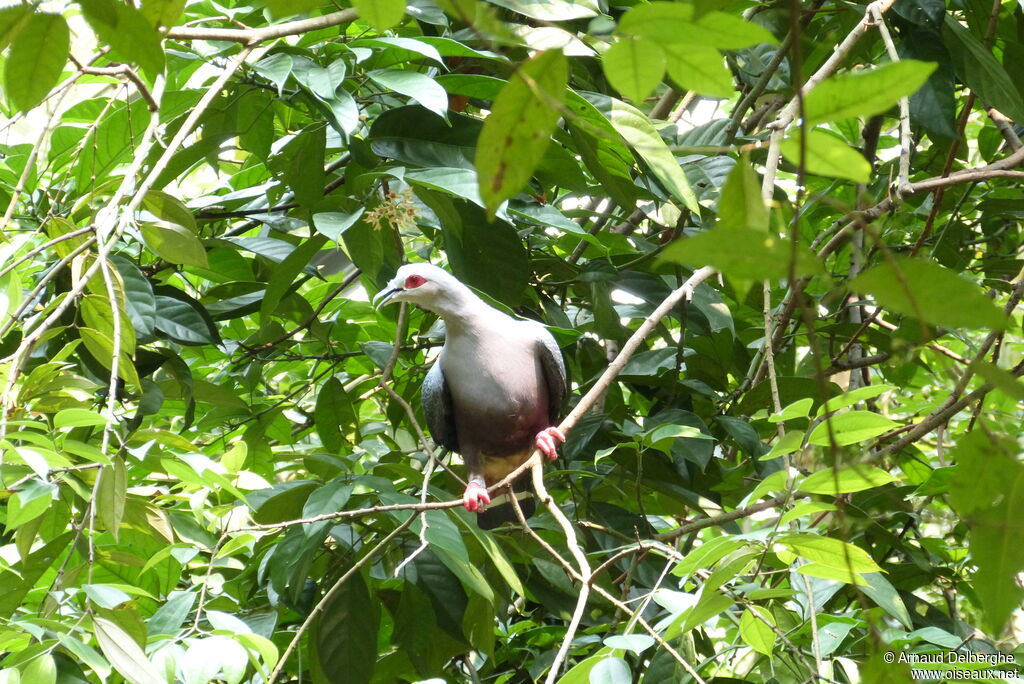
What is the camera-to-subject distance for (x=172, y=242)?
2.14 metres

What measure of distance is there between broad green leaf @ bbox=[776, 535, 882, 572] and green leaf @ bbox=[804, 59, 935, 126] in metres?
1.01

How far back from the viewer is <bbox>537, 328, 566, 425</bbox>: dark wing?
3281mm

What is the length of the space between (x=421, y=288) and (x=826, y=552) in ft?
6.39

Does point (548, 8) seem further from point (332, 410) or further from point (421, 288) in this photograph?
point (332, 410)

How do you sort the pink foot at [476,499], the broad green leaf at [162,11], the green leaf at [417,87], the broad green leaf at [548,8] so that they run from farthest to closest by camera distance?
the pink foot at [476,499], the broad green leaf at [548,8], the green leaf at [417,87], the broad green leaf at [162,11]

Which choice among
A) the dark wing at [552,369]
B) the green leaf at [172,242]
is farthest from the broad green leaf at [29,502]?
the dark wing at [552,369]

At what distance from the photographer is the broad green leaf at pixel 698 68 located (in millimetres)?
723

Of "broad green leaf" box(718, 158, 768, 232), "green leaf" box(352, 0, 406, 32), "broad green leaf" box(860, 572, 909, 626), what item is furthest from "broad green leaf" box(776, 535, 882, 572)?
"green leaf" box(352, 0, 406, 32)

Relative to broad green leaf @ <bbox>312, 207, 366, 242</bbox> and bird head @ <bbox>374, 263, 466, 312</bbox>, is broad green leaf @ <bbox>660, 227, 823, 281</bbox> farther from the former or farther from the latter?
bird head @ <bbox>374, 263, 466, 312</bbox>

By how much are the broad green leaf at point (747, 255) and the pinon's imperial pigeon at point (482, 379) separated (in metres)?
2.56

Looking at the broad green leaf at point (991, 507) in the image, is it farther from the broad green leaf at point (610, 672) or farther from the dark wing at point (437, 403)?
the dark wing at point (437, 403)

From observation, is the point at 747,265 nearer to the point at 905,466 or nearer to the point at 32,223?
the point at 32,223

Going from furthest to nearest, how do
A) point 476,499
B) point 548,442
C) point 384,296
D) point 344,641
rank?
1. point 476,499
2. point 384,296
3. point 548,442
4. point 344,641

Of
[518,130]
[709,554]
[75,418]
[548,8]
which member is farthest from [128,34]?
[548,8]
